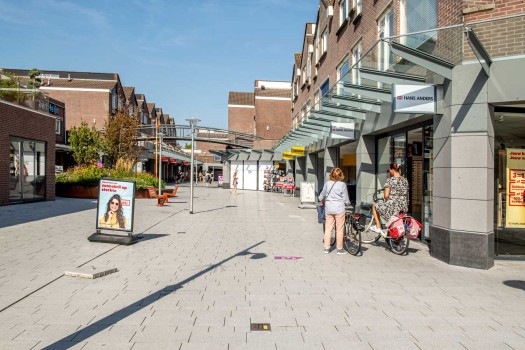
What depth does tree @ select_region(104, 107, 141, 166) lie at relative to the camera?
2809 cm

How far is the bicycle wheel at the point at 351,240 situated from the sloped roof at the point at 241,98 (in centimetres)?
6486

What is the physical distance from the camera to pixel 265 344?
3.95 m

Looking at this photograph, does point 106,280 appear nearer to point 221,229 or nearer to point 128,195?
point 128,195

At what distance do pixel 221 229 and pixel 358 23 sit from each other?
29.3 ft

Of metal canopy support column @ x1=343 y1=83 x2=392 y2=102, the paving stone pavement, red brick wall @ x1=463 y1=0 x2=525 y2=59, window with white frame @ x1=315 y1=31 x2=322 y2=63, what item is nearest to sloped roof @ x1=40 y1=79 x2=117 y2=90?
window with white frame @ x1=315 y1=31 x2=322 y2=63

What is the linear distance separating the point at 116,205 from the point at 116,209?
0.28ft

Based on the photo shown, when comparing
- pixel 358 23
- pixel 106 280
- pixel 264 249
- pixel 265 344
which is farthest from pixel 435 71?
pixel 358 23

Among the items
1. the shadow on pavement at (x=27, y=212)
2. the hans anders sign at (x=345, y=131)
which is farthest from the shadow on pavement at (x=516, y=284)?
the shadow on pavement at (x=27, y=212)

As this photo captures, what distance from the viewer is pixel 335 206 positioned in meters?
8.29

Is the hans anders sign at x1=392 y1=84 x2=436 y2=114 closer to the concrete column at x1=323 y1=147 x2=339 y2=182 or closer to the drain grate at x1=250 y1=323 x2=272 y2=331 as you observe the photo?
the drain grate at x1=250 y1=323 x2=272 y2=331

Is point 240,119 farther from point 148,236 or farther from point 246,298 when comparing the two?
point 246,298

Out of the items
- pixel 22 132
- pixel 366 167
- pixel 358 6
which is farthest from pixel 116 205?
pixel 358 6

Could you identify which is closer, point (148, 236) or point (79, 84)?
point (148, 236)

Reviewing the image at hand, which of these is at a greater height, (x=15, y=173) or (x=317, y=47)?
(x=317, y=47)
